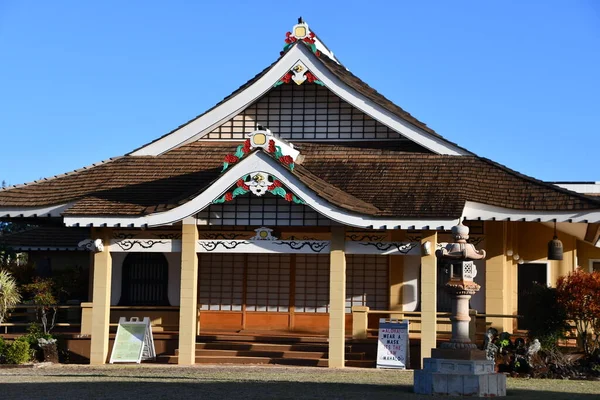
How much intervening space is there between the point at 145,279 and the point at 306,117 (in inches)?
225

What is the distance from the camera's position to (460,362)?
17.1 m

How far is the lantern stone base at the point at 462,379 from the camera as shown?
1691 centimetres

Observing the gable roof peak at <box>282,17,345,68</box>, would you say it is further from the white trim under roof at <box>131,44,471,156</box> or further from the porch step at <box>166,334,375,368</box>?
the porch step at <box>166,334,375,368</box>

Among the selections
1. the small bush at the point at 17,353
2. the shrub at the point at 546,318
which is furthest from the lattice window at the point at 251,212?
the shrub at the point at 546,318

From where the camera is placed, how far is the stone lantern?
1695 centimetres

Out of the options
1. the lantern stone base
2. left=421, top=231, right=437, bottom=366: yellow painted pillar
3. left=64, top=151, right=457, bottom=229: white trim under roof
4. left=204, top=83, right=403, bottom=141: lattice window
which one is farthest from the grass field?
left=204, top=83, right=403, bottom=141: lattice window

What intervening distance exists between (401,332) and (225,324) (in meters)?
5.15

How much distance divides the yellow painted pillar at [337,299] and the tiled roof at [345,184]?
0.89 m

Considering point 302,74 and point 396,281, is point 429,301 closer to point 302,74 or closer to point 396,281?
point 396,281

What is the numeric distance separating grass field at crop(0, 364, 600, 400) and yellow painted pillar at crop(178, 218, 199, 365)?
689 millimetres

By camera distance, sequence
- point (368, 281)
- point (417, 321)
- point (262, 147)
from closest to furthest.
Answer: point (262, 147), point (417, 321), point (368, 281)

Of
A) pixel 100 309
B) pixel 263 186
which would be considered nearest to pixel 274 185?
pixel 263 186

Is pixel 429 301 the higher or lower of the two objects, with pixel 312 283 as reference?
lower

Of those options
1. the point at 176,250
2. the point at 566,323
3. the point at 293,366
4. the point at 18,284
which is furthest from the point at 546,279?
the point at 18,284
